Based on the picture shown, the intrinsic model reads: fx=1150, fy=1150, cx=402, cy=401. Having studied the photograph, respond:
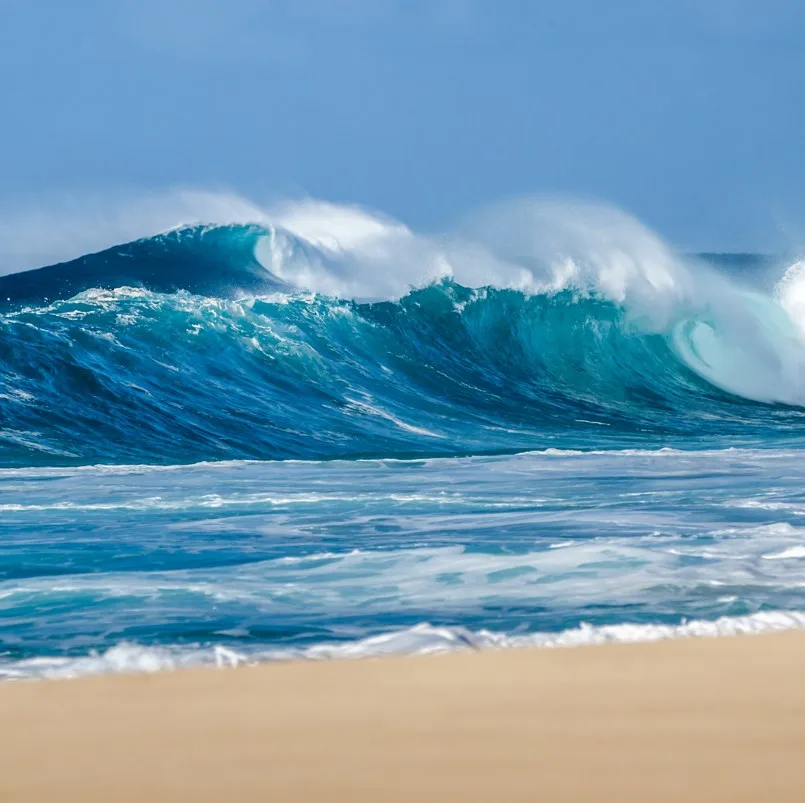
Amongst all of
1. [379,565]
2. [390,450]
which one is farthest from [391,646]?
[390,450]

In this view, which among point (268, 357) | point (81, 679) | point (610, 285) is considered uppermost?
point (610, 285)

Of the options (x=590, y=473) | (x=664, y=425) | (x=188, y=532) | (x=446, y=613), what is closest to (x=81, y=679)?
(x=446, y=613)

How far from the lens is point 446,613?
3053 mm

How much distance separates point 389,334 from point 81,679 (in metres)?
11.3

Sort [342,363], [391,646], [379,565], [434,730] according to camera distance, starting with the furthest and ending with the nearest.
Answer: [342,363] → [379,565] → [391,646] → [434,730]

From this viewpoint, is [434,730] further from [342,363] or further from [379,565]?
[342,363]

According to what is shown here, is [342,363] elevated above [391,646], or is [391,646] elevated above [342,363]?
[342,363]

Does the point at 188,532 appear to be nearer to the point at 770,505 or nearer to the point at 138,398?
the point at 770,505

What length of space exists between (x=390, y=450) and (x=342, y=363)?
372cm

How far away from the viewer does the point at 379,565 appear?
3787 millimetres

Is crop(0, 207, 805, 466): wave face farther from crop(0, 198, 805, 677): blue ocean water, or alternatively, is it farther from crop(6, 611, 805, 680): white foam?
crop(6, 611, 805, 680): white foam

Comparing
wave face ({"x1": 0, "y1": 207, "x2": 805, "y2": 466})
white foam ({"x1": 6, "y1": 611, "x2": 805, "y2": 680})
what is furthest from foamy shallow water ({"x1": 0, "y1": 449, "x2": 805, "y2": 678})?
wave face ({"x1": 0, "y1": 207, "x2": 805, "y2": 466})

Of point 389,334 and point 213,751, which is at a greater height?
point 389,334

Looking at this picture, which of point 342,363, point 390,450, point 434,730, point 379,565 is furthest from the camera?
point 342,363
